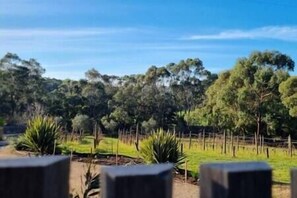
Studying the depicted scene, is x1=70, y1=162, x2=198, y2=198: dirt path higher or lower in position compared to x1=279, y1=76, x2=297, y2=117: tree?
lower

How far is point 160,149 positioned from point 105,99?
145 feet

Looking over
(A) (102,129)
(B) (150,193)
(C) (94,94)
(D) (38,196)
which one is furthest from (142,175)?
(C) (94,94)

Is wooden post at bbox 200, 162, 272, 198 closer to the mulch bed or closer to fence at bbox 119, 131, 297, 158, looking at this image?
the mulch bed

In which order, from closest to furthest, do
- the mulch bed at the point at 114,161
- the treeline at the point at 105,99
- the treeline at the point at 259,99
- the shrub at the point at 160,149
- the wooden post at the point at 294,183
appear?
1. the wooden post at the point at 294,183
2. the shrub at the point at 160,149
3. the mulch bed at the point at 114,161
4. the treeline at the point at 259,99
5. the treeline at the point at 105,99

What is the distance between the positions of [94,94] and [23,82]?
927 cm

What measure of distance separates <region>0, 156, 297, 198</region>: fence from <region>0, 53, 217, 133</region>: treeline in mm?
45628

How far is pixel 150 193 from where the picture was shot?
101 cm

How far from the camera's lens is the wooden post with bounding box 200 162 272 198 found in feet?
3.48

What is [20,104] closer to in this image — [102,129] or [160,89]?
[102,129]

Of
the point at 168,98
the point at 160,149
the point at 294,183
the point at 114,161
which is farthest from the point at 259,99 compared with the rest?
the point at 294,183

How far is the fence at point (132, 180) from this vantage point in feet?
3.17

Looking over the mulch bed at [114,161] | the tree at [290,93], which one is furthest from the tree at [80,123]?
the mulch bed at [114,161]

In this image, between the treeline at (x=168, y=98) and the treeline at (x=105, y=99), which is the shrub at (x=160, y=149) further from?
the treeline at (x=105, y=99)

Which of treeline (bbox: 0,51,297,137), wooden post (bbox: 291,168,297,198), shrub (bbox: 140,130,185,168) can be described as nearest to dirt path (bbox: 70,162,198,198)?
shrub (bbox: 140,130,185,168)
